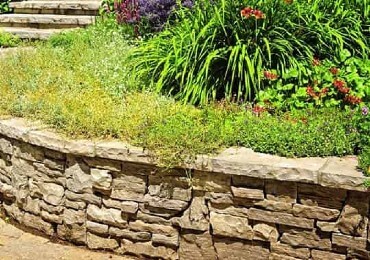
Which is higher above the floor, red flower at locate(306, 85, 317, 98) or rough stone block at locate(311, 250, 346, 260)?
red flower at locate(306, 85, 317, 98)

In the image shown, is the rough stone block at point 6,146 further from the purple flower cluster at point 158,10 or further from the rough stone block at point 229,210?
the purple flower cluster at point 158,10

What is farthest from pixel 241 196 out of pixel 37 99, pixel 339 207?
pixel 37 99

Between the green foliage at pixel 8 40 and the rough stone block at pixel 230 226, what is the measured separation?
4788 millimetres

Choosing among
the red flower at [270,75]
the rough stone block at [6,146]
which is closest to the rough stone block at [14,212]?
the rough stone block at [6,146]

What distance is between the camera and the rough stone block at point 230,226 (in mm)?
3699

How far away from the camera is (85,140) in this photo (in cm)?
408

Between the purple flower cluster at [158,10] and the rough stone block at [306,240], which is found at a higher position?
the purple flower cluster at [158,10]

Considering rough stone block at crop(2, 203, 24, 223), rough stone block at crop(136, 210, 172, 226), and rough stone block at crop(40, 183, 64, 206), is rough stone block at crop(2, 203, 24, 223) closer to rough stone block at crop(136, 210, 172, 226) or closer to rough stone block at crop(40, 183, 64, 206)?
rough stone block at crop(40, 183, 64, 206)

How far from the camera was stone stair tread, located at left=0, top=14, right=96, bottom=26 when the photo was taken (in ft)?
26.1

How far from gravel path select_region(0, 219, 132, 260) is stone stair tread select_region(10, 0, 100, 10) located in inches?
162

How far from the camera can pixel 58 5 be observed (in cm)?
837

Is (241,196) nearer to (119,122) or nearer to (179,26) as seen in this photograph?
(119,122)

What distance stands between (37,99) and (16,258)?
3.96ft

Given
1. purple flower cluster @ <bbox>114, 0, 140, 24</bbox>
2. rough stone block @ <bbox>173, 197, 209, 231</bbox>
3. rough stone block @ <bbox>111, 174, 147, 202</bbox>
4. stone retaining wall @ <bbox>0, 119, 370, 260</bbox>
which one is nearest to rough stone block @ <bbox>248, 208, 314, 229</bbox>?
stone retaining wall @ <bbox>0, 119, 370, 260</bbox>
